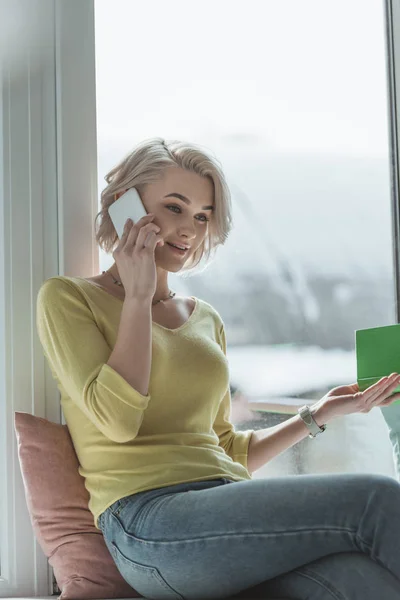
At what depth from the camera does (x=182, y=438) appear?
1.53 metres

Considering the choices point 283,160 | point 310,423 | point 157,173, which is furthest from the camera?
point 283,160

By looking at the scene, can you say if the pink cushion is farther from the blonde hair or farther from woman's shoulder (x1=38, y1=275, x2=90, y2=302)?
the blonde hair

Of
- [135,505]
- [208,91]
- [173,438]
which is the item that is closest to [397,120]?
[208,91]

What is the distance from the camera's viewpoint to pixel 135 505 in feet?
4.64

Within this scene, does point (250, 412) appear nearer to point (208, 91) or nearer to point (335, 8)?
point (208, 91)

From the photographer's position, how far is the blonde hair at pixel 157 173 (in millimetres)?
1620

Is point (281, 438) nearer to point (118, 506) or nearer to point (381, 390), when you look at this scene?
point (381, 390)

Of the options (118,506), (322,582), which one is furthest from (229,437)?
(322,582)

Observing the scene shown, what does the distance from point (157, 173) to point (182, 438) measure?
519 millimetres

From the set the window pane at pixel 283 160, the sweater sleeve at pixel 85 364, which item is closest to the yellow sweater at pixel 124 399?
the sweater sleeve at pixel 85 364

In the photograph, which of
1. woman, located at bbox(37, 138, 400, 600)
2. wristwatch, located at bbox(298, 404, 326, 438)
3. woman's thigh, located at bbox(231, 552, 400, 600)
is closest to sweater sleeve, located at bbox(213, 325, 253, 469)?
woman, located at bbox(37, 138, 400, 600)

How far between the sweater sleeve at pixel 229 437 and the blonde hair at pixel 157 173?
36 cm

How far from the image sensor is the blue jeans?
4.20 feet

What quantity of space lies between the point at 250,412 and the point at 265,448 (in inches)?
7.5
